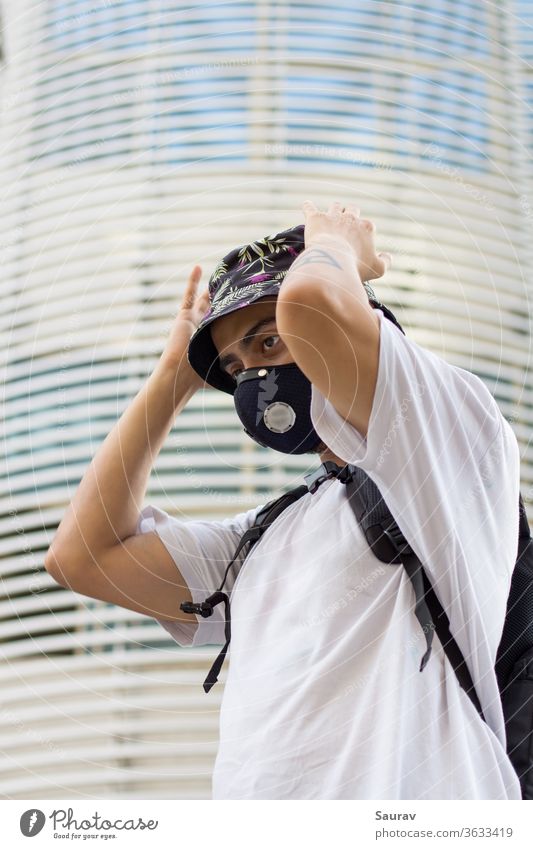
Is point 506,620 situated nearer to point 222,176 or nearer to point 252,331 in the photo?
point 252,331

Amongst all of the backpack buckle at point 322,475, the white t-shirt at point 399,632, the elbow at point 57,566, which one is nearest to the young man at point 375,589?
the white t-shirt at point 399,632

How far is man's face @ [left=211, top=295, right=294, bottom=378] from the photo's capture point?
104 cm

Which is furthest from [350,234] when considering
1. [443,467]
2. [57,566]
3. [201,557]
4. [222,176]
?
[222,176]

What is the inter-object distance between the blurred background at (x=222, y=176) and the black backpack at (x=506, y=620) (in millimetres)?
536

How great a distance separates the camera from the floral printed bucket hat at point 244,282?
1021mm

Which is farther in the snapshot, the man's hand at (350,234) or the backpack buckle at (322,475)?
the backpack buckle at (322,475)

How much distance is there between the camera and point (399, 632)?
83 centimetres

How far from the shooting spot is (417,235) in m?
1.75

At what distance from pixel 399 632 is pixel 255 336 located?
433mm

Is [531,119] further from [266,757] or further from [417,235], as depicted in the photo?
[266,757]

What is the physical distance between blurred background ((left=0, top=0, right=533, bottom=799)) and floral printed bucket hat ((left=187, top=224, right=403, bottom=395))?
1.07 ft

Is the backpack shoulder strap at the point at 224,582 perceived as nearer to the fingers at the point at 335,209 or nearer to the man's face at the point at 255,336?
the man's face at the point at 255,336

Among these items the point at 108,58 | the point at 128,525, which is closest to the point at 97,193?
the point at 108,58

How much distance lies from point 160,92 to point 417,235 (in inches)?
26.4
